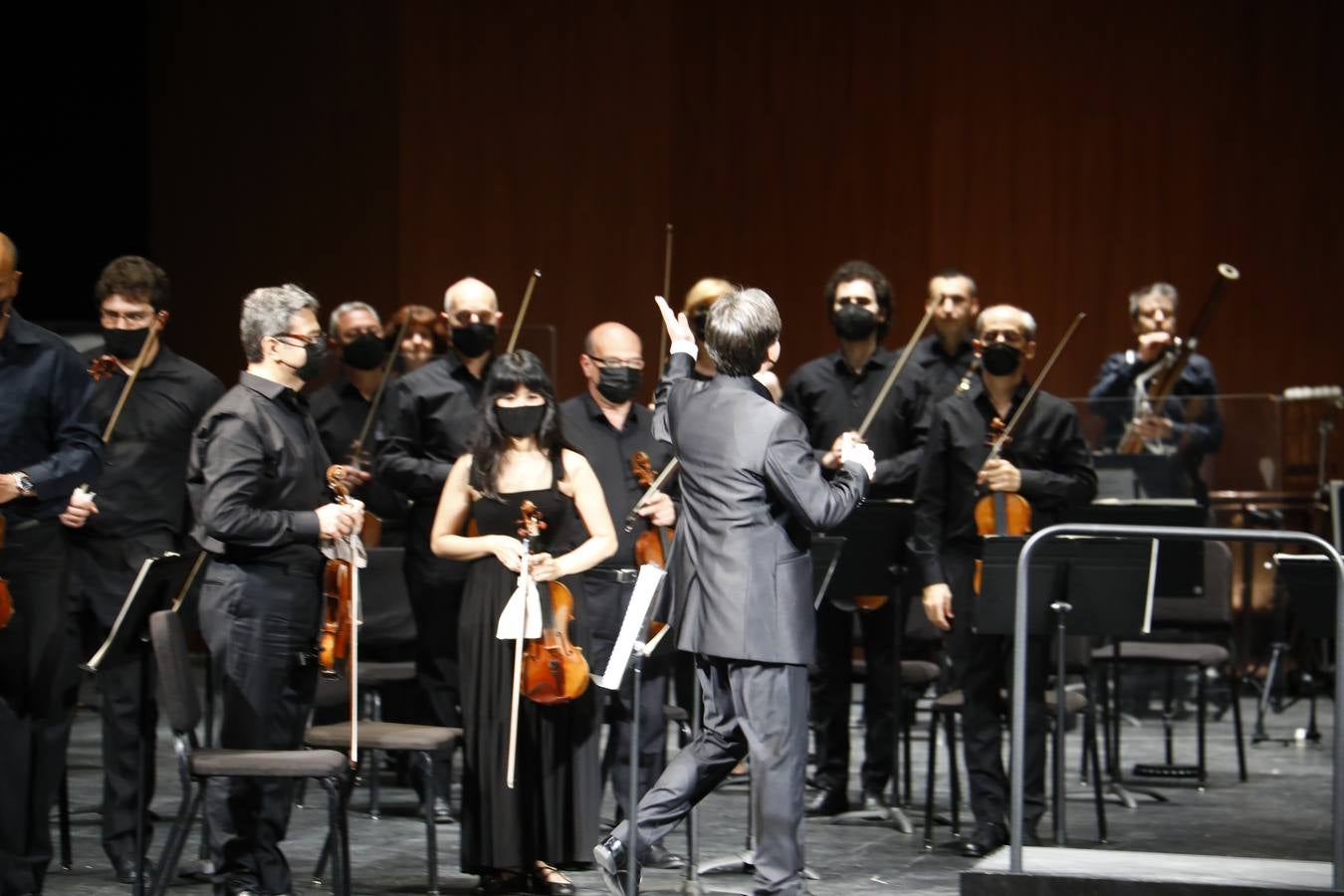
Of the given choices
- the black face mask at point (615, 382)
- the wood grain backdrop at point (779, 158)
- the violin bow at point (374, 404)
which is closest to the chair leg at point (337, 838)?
the black face mask at point (615, 382)

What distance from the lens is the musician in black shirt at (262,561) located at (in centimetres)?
435

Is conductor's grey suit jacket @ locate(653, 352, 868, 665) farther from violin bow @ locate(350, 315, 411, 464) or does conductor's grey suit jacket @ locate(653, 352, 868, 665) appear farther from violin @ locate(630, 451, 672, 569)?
violin bow @ locate(350, 315, 411, 464)

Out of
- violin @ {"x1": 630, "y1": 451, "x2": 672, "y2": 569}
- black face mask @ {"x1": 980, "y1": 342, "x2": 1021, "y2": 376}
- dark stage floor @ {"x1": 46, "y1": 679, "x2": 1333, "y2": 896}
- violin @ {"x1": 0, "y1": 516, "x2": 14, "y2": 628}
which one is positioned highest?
black face mask @ {"x1": 980, "y1": 342, "x2": 1021, "y2": 376}

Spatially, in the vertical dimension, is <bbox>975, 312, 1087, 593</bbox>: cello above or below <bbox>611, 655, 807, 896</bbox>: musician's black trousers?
above

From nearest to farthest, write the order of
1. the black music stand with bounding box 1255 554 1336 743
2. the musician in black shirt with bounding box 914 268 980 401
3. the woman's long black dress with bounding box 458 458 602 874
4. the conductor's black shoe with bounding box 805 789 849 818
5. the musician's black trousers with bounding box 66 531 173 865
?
the woman's long black dress with bounding box 458 458 602 874
the musician's black trousers with bounding box 66 531 173 865
the conductor's black shoe with bounding box 805 789 849 818
the black music stand with bounding box 1255 554 1336 743
the musician in black shirt with bounding box 914 268 980 401

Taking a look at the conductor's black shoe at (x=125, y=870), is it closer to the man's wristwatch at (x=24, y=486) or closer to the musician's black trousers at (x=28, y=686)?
the musician's black trousers at (x=28, y=686)

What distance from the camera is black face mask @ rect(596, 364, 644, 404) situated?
5266 mm

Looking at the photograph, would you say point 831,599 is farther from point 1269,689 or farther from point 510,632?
point 1269,689

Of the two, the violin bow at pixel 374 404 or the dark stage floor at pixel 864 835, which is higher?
the violin bow at pixel 374 404

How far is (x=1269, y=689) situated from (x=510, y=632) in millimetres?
4389

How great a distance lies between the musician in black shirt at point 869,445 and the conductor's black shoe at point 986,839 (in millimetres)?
593

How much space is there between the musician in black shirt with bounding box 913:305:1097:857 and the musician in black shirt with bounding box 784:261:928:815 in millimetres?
383

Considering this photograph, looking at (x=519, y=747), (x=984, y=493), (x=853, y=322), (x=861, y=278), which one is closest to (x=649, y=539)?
(x=519, y=747)

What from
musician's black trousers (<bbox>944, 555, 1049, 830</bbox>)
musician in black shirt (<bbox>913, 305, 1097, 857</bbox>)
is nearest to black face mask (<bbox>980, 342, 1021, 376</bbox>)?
musician in black shirt (<bbox>913, 305, 1097, 857</bbox>)
